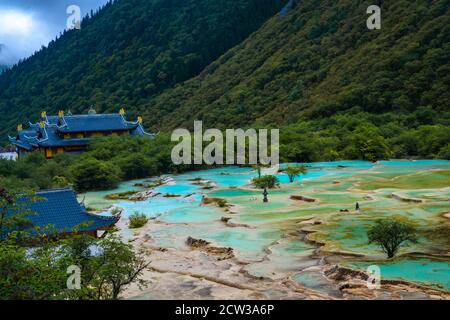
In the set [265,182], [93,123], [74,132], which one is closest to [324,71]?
[93,123]

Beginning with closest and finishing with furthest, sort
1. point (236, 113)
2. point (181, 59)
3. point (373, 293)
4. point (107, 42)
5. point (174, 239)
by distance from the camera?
1. point (373, 293)
2. point (174, 239)
3. point (236, 113)
4. point (181, 59)
5. point (107, 42)

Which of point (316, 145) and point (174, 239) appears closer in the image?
point (174, 239)

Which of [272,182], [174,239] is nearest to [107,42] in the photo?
[272,182]

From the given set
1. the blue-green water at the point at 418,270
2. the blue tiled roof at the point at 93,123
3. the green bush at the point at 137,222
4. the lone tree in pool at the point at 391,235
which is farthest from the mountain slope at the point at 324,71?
the blue-green water at the point at 418,270

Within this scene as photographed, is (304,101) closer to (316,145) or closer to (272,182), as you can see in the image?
(316,145)

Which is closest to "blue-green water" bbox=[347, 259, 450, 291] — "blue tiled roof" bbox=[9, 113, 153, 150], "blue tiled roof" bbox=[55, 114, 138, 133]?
"blue tiled roof" bbox=[9, 113, 153, 150]

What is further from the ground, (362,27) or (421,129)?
(362,27)
